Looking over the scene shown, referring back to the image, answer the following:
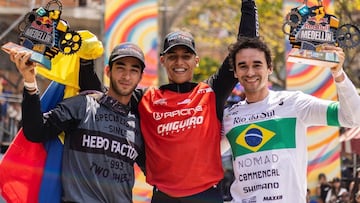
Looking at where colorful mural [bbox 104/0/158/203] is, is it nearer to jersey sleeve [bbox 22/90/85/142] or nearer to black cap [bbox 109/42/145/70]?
black cap [bbox 109/42/145/70]

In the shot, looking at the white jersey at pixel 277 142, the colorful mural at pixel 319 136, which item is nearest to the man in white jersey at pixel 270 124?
the white jersey at pixel 277 142

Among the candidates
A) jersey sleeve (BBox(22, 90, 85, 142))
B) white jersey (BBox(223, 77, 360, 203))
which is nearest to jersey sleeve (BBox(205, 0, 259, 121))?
white jersey (BBox(223, 77, 360, 203))

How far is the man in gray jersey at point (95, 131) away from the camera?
3.82 meters

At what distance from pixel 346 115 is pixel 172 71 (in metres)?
1.20

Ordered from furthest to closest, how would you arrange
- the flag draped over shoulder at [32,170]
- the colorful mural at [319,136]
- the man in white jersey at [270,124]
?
the colorful mural at [319,136]
the flag draped over shoulder at [32,170]
the man in white jersey at [270,124]

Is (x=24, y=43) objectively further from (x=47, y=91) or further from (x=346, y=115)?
(x=346, y=115)

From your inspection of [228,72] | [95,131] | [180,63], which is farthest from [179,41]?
[95,131]

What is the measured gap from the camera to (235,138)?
13.2ft

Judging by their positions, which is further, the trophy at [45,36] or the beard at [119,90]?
the beard at [119,90]

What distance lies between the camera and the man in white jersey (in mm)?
3756

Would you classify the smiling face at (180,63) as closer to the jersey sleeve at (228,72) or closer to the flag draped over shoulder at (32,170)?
the jersey sleeve at (228,72)

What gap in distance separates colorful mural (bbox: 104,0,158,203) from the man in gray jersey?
6.52 metres

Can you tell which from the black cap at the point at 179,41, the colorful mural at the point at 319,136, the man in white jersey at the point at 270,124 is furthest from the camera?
the colorful mural at the point at 319,136

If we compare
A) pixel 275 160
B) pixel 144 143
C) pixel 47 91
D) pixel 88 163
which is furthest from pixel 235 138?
pixel 47 91
